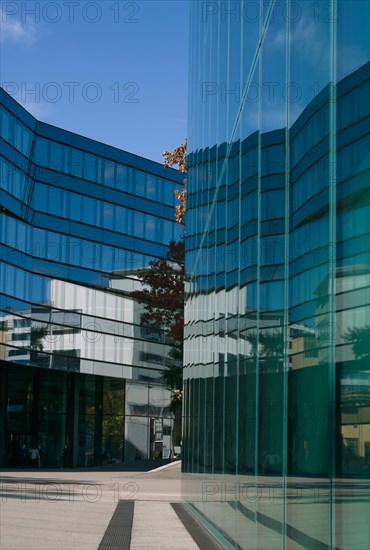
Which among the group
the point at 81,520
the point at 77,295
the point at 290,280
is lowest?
the point at 81,520

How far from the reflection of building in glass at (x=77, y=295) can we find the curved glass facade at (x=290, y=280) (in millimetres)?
35644

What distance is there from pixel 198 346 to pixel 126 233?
42610 mm

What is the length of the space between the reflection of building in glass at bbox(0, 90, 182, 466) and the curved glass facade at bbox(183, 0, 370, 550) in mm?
35644

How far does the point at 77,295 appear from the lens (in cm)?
5428

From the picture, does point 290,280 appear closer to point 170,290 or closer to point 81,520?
point 81,520

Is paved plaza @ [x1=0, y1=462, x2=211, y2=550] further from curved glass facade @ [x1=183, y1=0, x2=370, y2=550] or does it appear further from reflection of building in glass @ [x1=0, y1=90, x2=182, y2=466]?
reflection of building in glass @ [x1=0, y1=90, x2=182, y2=466]

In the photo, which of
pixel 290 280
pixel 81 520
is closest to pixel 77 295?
pixel 81 520

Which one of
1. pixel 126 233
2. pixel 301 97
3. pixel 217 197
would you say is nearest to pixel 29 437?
pixel 126 233

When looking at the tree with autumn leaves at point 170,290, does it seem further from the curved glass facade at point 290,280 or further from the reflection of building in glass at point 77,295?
the curved glass facade at point 290,280

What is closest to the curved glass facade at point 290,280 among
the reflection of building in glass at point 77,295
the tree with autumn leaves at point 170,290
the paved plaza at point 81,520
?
the paved plaza at point 81,520

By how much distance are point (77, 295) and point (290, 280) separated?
156 feet

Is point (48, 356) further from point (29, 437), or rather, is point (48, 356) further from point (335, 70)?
point (335, 70)

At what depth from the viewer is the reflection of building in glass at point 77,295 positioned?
49500mm

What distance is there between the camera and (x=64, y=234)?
54.8 m
